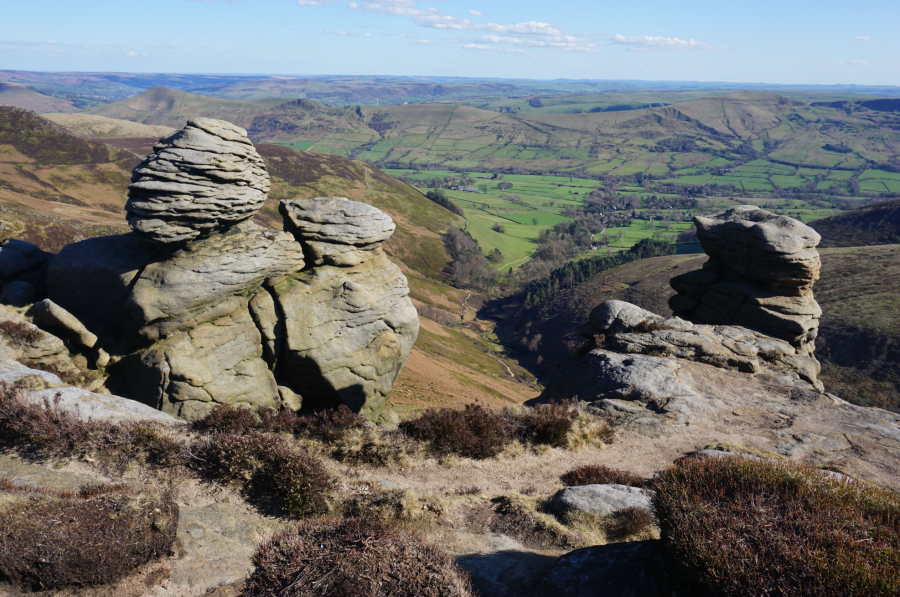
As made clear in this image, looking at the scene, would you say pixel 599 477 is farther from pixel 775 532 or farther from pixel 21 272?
pixel 21 272

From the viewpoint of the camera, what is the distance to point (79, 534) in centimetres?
834

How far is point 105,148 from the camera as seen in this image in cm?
14550

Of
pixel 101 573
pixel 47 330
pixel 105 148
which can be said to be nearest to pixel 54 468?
pixel 101 573

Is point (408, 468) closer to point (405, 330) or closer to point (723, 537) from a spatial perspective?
point (723, 537)

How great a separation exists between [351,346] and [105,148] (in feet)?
530

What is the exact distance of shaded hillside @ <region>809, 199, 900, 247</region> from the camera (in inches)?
5443

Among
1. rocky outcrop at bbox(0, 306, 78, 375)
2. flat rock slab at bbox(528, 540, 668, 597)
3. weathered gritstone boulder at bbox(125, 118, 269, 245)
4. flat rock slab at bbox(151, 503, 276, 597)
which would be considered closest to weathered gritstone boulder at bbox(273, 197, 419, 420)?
weathered gritstone boulder at bbox(125, 118, 269, 245)

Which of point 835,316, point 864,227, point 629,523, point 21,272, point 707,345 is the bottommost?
point 835,316

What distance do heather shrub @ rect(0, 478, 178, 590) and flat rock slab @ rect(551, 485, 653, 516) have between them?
9.30 metres

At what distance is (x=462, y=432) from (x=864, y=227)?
7143 inches

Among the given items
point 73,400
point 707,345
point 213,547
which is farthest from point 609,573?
point 707,345

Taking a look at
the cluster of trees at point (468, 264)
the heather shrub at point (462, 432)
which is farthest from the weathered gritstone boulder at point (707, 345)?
the cluster of trees at point (468, 264)

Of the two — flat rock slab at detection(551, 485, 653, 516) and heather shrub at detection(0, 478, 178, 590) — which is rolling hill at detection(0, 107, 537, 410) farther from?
heather shrub at detection(0, 478, 178, 590)

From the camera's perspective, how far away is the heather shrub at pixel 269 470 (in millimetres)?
11984
